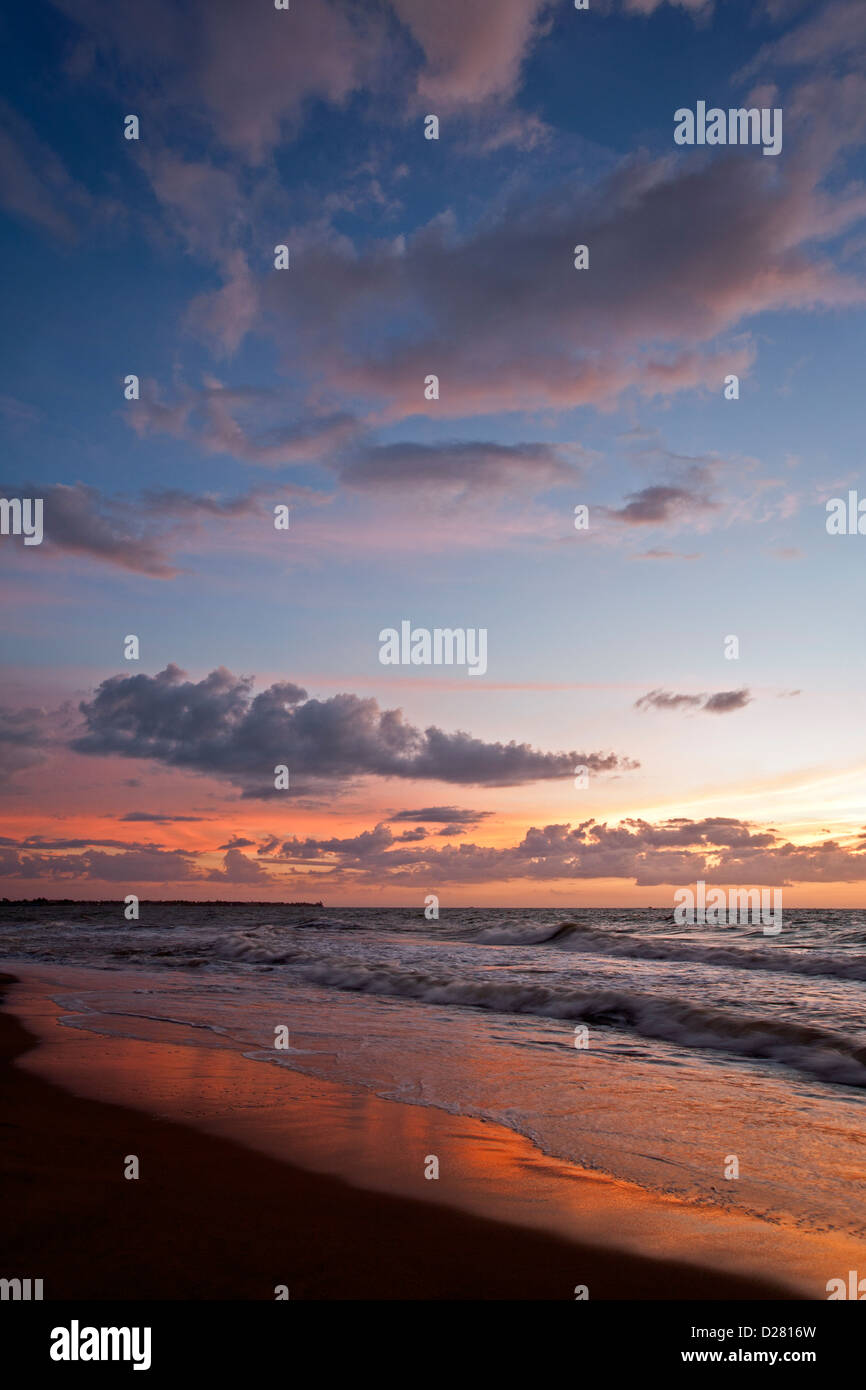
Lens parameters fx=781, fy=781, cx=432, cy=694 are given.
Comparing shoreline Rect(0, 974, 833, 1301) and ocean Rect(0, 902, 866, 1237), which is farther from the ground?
shoreline Rect(0, 974, 833, 1301)

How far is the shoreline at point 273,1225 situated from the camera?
3.89m

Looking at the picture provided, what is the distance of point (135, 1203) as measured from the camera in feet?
15.6

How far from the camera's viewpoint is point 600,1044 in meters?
12.1

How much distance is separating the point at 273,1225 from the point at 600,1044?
8.57 meters

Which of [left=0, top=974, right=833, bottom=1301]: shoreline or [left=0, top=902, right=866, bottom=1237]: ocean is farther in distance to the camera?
[left=0, top=902, right=866, bottom=1237]: ocean

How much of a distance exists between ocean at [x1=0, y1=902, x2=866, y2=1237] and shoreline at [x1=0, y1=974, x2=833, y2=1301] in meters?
0.89

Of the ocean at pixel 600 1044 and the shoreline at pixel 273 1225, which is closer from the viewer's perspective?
the shoreline at pixel 273 1225

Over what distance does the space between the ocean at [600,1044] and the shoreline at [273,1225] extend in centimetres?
89

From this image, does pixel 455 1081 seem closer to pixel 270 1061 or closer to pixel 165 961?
pixel 270 1061

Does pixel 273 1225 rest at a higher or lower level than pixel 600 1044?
higher

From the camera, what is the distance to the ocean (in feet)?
20.6

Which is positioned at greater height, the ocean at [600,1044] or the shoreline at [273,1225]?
the shoreline at [273,1225]

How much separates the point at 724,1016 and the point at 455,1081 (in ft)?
22.0
